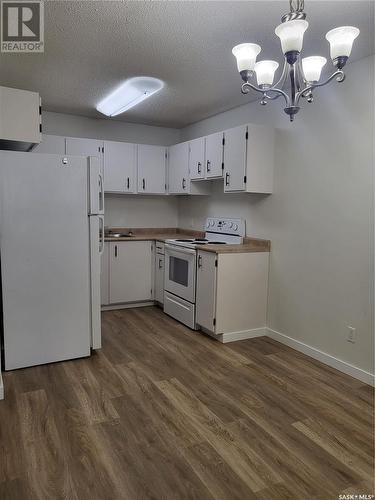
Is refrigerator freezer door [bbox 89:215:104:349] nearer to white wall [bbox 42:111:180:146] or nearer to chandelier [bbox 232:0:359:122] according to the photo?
chandelier [bbox 232:0:359:122]

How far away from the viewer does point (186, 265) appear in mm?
4090

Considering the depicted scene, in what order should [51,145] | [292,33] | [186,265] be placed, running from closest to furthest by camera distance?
[292,33] → [186,265] → [51,145]

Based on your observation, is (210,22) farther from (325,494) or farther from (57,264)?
(325,494)

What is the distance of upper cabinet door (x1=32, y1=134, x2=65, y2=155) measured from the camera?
441 centimetres

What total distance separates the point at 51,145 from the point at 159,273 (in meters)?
2.07

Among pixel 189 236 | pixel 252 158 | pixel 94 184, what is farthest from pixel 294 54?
pixel 189 236

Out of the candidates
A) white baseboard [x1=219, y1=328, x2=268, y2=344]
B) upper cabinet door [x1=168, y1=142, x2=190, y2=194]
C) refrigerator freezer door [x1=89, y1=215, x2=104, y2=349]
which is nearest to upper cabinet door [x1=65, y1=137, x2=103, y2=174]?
upper cabinet door [x1=168, y1=142, x2=190, y2=194]

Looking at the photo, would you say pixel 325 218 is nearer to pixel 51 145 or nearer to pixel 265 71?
pixel 265 71

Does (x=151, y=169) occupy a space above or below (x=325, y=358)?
above

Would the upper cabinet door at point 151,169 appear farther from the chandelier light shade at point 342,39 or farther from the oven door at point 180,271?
the chandelier light shade at point 342,39

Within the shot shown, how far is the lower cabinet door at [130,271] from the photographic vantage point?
4.66 m

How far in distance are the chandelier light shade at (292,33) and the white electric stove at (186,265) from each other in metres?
2.33

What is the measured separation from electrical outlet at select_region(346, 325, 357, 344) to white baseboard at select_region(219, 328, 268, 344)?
3.43 feet

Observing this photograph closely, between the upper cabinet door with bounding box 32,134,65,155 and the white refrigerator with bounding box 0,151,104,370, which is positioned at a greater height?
the upper cabinet door with bounding box 32,134,65,155
